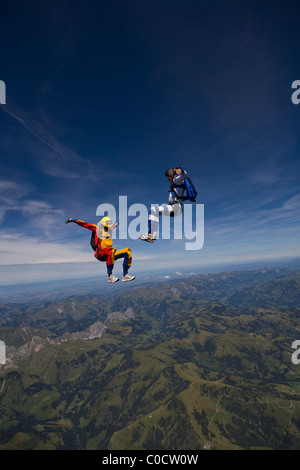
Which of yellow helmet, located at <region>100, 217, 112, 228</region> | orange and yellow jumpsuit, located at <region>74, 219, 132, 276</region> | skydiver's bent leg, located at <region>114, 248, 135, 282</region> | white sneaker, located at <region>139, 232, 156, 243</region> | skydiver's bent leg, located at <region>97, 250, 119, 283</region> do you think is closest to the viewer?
white sneaker, located at <region>139, 232, 156, 243</region>

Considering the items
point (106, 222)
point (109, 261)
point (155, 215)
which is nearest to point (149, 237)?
point (155, 215)

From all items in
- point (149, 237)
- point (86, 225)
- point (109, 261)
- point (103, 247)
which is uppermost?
point (86, 225)

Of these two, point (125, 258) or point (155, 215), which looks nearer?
point (155, 215)

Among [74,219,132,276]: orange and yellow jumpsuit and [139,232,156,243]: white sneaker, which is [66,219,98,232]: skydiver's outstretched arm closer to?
[74,219,132,276]: orange and yellow jumpsuit

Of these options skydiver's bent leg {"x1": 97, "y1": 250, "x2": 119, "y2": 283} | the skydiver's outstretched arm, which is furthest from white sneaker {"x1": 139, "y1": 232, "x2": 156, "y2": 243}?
the skydiver's outstretched arm

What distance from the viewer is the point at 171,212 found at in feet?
44.1

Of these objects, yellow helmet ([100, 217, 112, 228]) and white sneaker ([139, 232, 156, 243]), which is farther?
yellow helmet ([100, 217, 112, 228])

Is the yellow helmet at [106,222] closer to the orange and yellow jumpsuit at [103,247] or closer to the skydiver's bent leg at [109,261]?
the orange and yellow jumpsuit at [103,247]

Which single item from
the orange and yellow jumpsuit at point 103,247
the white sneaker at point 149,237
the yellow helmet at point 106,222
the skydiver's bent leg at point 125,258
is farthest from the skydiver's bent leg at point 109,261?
the white sneaker at point 149,237

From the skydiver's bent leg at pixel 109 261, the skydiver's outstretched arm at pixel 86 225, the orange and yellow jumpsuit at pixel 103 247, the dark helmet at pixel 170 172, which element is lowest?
the skydiver's bent leg at pixel 109 261

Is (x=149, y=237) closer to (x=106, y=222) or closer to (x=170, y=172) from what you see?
(x=106, y=222)

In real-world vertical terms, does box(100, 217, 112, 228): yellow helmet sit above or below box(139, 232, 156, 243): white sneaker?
above

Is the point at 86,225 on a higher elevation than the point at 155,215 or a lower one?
lower

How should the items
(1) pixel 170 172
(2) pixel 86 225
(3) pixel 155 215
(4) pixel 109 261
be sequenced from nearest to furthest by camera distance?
1. (1) pixel 170 172
2. (3) pixel 155 215
3. (2) pixel 86 225
4. (4) pixel 109 261
